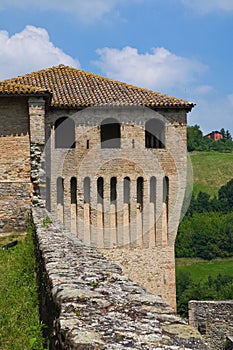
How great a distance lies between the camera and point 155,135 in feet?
65.7

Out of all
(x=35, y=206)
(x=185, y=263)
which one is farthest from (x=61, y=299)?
(x=185, y=263)

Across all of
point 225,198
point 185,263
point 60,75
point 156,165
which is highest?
point 60,75

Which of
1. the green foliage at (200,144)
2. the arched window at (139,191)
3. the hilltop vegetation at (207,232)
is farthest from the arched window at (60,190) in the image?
the green foliage at (200,144)

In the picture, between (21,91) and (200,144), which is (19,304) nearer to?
(21,91)

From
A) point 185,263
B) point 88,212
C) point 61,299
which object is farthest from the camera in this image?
point 185,263

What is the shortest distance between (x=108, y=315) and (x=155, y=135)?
55.9 ft

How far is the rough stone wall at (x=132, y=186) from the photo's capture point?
18969 millimetres

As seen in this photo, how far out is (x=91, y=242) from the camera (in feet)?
62.8

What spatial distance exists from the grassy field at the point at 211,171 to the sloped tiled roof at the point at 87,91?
71.1m

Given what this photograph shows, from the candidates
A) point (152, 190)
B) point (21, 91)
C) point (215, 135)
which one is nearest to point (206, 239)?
point (152, 190)

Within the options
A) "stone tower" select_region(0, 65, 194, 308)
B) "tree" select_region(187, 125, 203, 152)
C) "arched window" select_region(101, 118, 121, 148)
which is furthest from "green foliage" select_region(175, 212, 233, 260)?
"arched window" select_region(101, 118, 121, 148)

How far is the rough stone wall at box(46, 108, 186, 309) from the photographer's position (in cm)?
1897

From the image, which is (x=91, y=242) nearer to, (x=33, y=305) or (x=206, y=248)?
(x=33, y=305)

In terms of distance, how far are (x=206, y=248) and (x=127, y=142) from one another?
5868 cm
